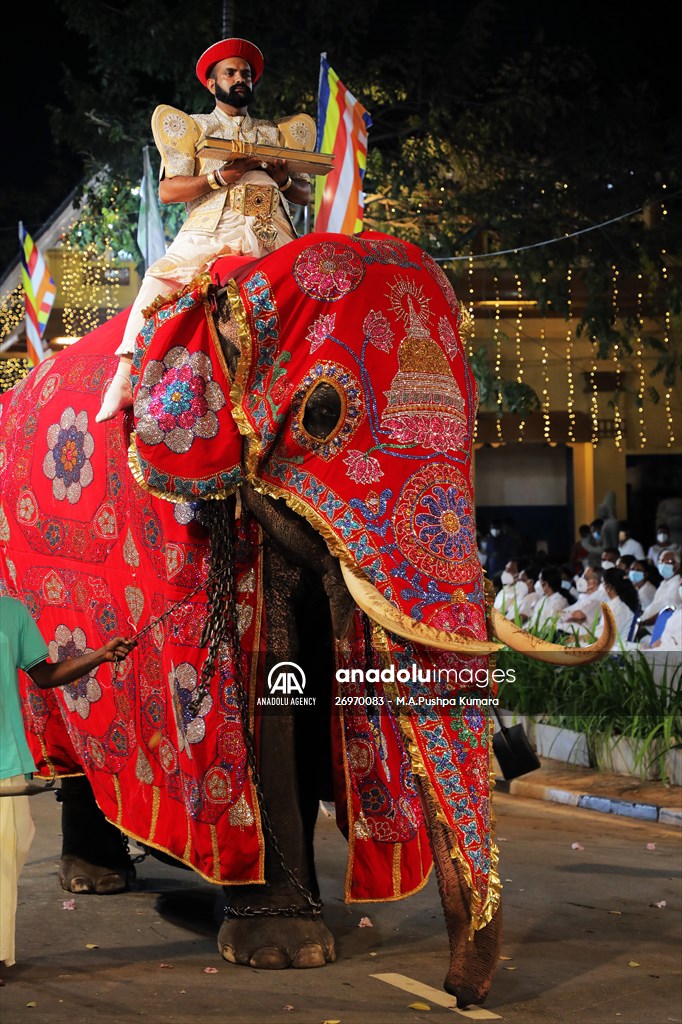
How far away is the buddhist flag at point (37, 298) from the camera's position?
812 inches

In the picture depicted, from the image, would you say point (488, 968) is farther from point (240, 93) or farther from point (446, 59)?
point (446, 59)

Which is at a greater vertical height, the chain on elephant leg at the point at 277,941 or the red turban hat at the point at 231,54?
the red turban hat at the point at 231,54

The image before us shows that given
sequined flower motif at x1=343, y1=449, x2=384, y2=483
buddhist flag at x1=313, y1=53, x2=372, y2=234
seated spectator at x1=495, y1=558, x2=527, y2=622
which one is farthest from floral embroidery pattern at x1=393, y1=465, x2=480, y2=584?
buddhist flag at x1=313, y1=53, x2=372, y2=234

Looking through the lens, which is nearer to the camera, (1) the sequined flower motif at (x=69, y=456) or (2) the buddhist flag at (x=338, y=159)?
(1) the sequined flower motif at (x=69, y=456)

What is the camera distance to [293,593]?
6.46 meters

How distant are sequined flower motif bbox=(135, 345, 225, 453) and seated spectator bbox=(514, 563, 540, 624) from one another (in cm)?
842

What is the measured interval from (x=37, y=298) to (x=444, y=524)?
16.0 m

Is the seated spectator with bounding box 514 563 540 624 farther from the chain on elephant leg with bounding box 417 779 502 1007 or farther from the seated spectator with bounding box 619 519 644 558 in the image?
the chain on elephant leg with bounding box 417 779 502 1007

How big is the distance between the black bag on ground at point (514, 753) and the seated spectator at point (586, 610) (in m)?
6.24

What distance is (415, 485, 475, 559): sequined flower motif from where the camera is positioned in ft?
18.5

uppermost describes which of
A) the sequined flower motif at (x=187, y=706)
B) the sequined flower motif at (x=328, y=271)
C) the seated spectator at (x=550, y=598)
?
the sequined flower motif at (x=328, y=271)

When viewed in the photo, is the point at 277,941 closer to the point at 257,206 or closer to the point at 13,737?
the point at 13,737

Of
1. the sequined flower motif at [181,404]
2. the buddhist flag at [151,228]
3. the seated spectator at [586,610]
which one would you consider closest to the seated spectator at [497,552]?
the seated spectator at [586,610]

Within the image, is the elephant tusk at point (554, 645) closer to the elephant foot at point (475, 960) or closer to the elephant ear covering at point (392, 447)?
the elephant ear covering at point (392, 447)
